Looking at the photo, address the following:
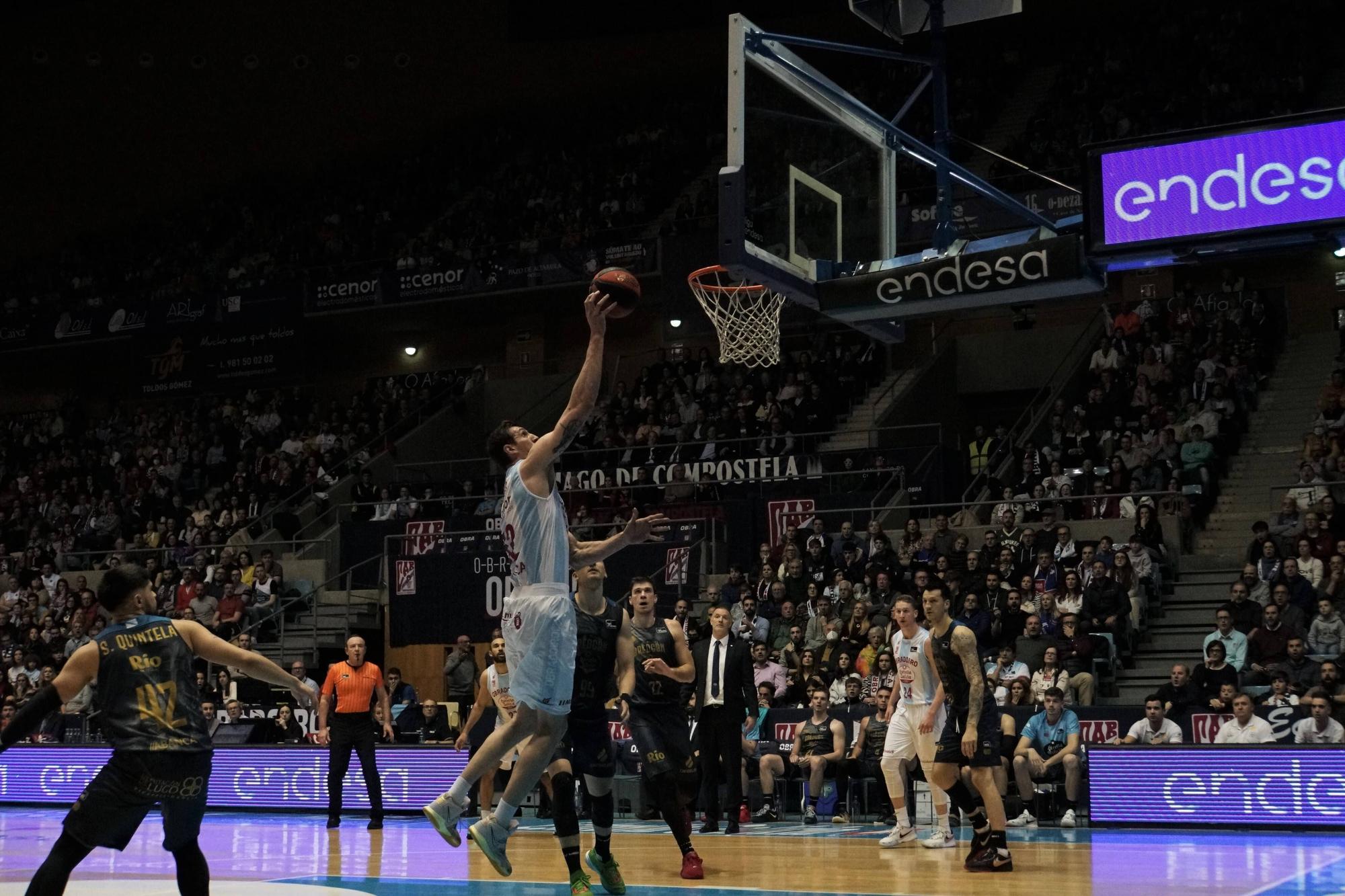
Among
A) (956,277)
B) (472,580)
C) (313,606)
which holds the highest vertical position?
(956,277)

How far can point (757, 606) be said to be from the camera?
63.5ft

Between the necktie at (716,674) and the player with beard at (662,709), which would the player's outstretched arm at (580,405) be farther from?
the necktie at (716,674)

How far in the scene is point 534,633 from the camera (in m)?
7.43

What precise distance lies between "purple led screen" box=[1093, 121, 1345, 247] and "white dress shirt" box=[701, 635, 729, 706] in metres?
5.54

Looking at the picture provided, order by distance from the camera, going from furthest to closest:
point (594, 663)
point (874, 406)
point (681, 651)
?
point (874, 406) → point (681, 651) → point (594, 663)

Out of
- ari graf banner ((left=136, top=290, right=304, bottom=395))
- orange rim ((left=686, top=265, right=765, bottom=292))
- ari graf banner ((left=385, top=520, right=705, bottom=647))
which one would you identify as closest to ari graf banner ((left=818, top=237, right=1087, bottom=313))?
orange rim ((left=686, top=265, right=765, bottom=292))

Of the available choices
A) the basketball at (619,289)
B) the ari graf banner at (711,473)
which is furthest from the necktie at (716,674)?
the ari graf banner at (711,473)

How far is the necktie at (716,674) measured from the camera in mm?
13836

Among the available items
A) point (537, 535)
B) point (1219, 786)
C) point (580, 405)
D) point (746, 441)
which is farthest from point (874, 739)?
point (746, 441)

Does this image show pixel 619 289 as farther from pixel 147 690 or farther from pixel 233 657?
pixel 147 690

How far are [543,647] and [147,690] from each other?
6.24ft

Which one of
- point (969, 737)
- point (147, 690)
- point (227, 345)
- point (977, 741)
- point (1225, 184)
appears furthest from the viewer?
point (227, 345)

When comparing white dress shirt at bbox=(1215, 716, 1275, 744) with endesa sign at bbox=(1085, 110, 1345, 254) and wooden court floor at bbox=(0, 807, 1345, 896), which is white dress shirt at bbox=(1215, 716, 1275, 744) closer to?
wooden court floor at bbox=(0, 807, 1345, 896)

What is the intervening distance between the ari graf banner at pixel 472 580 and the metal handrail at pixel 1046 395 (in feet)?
16.8
